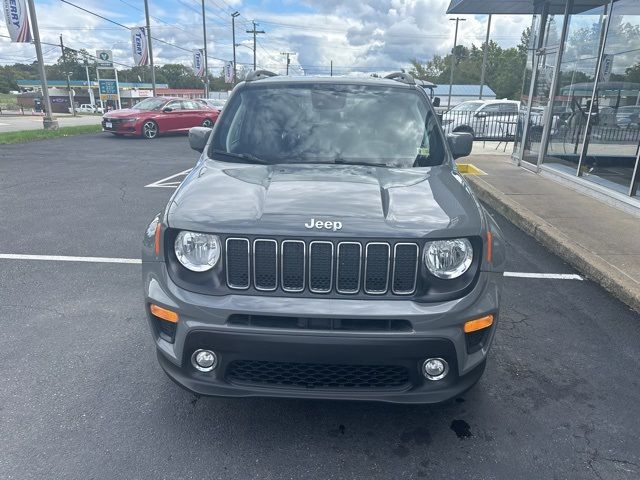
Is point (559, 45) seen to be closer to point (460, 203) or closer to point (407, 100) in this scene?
point (407, 100)

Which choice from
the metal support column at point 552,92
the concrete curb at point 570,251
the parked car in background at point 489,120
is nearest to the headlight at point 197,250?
the concrete curb at point 570,251

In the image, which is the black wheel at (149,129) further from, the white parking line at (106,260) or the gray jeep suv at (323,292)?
the gray jeep suv at (323,292)

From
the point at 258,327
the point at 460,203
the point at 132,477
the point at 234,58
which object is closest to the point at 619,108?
the point at 460,203

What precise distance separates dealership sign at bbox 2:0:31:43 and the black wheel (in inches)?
200

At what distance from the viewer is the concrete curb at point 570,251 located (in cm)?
429

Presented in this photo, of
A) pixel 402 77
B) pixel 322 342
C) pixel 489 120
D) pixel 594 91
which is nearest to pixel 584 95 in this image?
pixel 594 91

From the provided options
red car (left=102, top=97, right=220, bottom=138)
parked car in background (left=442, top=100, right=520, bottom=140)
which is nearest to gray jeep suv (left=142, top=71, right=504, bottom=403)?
parked car in background (left=442, top=100, right=520, bottom=140)

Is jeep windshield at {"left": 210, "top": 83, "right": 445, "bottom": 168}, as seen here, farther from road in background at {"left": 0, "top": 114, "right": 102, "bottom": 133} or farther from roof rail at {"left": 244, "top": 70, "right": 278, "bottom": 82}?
road in background at {"left": 0, "top": 114, "right": 102, "bottom": 133}

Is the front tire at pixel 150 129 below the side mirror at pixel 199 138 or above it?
below

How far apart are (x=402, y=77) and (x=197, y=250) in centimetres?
274

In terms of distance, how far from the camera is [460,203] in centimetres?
259

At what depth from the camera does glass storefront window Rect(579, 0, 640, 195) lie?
8258 mm

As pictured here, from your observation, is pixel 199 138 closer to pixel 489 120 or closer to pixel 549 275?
pixel 549 275

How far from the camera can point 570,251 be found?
5215 mm
